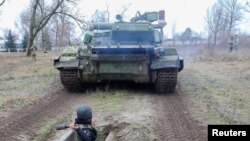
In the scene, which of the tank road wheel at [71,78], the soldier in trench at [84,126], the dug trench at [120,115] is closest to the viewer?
the soldier in trench at [84,126]

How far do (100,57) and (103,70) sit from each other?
1.27ft

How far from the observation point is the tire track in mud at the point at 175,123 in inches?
267

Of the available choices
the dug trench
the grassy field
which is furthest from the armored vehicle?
the grassy field

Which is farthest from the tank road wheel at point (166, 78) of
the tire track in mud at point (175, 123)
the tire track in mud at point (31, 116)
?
the tire track in mud at point (31, 116)

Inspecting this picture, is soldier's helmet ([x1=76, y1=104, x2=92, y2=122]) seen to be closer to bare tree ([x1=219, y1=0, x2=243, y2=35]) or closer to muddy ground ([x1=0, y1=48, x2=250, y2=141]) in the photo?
muddy ground ([x1=0, y1=48, x2=250, y2=141])

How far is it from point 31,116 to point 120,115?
1711 millimetres

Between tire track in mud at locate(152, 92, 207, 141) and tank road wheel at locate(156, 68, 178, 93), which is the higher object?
tank road wheel at locate(156, 68, 178, 93)

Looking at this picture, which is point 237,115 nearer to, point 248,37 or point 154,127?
point 154,127

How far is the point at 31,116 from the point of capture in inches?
333

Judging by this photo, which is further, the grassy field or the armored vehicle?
the armored vehicle

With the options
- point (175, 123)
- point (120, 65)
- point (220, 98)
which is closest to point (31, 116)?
point (175, 123)

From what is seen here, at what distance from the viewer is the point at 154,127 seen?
7246 millimetres

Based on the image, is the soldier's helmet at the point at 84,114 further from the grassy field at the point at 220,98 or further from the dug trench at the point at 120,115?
the grassy field at the point at 220,98

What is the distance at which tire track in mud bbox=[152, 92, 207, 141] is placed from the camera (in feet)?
22.2
